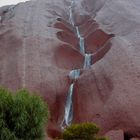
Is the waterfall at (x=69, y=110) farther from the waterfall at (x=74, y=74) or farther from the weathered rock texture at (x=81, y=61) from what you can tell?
the waterfall at (x=74, y=74)

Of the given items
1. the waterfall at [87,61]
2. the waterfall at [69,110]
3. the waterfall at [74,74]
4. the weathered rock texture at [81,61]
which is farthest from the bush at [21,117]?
the waterfall at [87,61]

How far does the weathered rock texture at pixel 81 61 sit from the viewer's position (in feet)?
84.2

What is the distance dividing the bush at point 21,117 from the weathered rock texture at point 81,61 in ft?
32.0

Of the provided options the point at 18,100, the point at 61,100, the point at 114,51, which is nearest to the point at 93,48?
the point at 114,51

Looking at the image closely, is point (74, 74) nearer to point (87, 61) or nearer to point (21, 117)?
point (87, 61)

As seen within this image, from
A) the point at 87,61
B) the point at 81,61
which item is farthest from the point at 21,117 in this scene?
the point at 81,61

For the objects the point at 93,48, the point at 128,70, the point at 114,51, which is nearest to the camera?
the point at 128,70

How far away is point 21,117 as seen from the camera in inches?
598

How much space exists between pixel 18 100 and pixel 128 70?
12.6m

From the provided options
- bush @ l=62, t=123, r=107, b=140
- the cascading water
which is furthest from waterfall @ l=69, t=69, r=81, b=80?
bush @ l=62, t=123, r=107, b=140

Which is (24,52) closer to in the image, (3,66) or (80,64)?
(3,66)

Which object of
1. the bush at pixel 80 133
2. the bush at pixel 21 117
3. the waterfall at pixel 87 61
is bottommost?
the waterfall at pixel 87 61

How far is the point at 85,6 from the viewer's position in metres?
41.3

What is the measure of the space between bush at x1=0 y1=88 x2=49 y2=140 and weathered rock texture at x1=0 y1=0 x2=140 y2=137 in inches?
383
